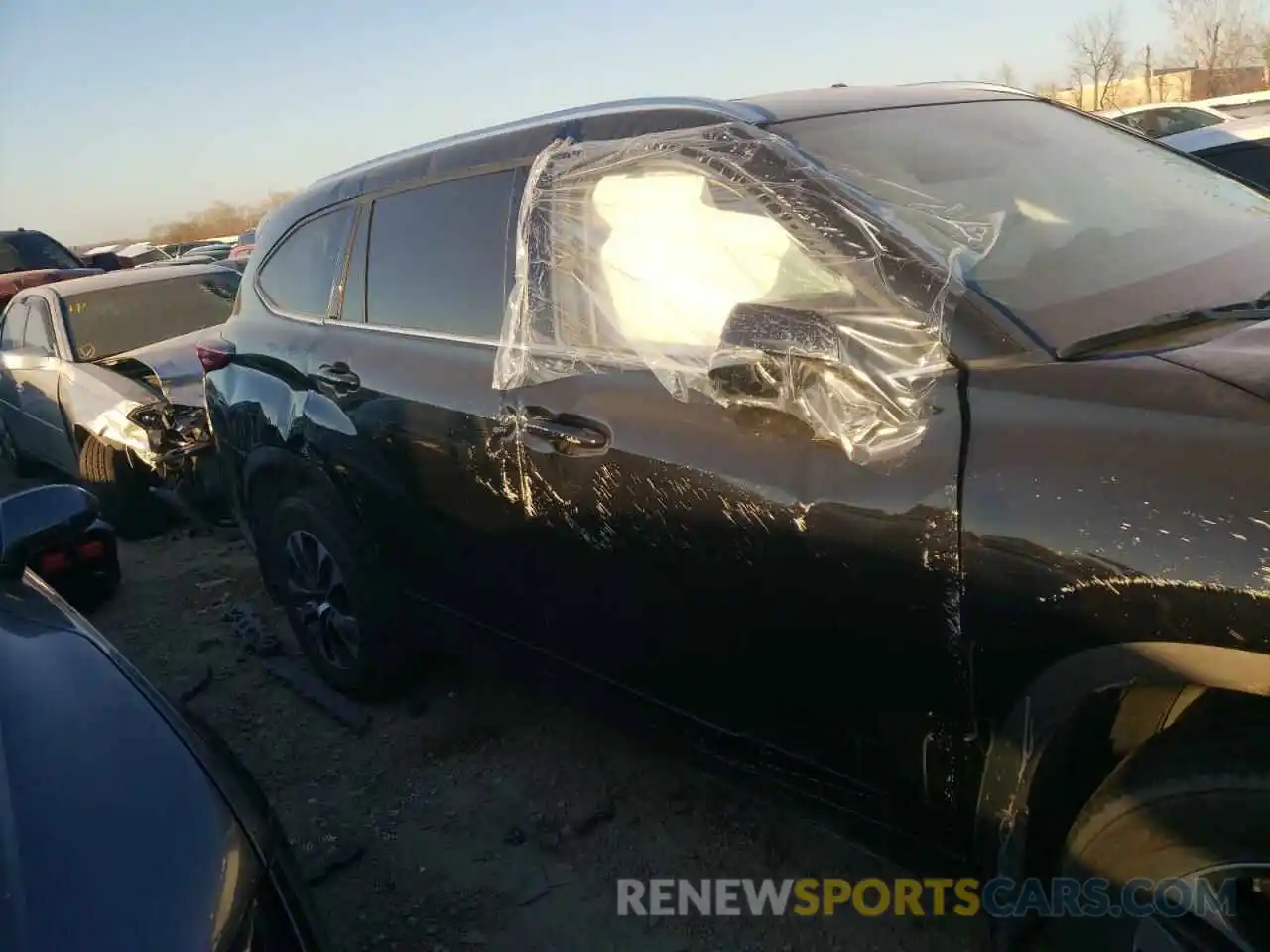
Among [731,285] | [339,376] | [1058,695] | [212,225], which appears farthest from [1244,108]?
[212,225]

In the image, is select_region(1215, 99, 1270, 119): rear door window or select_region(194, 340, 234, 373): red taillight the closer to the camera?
select_region(194, 340, 234, 373): red taillight

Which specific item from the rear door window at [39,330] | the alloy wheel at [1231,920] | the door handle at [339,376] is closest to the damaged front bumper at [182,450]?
the rear door window at [39,330]

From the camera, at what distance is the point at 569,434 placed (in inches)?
98.7

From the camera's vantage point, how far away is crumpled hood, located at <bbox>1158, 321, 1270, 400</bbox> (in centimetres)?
156

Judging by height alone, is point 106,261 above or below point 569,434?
above

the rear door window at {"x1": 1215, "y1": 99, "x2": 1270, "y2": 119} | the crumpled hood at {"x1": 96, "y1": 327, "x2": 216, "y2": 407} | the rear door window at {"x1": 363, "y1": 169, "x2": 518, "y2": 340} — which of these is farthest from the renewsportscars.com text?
the rear door window at {"x1": 1215, "y1": 99, "x2": 1270, "y2": 119}

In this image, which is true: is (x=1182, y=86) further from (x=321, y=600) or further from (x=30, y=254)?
(x=321, y=600)

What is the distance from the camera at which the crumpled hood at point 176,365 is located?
5.45 metres

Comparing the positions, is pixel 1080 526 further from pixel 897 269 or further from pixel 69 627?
pixel 69 627

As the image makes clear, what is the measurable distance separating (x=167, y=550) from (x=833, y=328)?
5.07 meters

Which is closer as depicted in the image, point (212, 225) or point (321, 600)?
point (321, 600)

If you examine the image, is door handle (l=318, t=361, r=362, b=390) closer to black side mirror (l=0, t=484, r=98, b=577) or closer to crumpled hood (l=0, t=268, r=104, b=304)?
black side mirror (l=0, t=484, r=98, b=577)

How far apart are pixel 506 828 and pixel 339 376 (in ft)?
4.94

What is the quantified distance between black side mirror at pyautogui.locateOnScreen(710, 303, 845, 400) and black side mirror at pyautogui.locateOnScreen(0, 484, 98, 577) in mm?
1681
